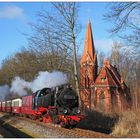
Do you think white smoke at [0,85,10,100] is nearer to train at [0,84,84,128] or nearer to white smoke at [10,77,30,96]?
white smoke at [10,77,30,96]

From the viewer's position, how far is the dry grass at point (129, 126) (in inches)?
776

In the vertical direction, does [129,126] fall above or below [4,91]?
below

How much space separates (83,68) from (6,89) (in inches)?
1224

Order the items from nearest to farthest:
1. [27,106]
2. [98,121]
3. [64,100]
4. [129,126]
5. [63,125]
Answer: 1. [129,126]
2. [63,125]
3. [64,100]
4. [98,121]
5. [27,106]

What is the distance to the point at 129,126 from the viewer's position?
2167 cm

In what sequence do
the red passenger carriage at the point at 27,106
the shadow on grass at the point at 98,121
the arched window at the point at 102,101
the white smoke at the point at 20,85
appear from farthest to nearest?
the white smoke at the point at 20,85 < the arched window at the point at 102,101 < the red passenger carriage at the point at 27,106 < the shadow on grass at the point at 98,121

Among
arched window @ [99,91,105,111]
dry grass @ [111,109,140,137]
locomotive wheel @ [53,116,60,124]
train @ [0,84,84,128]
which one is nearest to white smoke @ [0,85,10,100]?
arched window @ [99,91,105,111]

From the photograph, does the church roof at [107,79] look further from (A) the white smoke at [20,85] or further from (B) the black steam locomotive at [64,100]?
(B) the black steam locomotive at [64,100]

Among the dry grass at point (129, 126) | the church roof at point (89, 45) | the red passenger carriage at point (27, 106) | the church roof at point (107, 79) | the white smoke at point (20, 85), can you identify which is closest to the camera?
the dry grass at point (129, 126)

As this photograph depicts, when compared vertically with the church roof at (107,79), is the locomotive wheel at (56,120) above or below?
below

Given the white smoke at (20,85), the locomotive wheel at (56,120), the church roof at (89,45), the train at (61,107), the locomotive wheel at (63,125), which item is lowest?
the locomotive wheel at (63,125)

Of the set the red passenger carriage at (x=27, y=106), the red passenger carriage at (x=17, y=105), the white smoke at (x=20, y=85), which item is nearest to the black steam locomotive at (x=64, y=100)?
the red passenger carriage at (x=27, y=106)

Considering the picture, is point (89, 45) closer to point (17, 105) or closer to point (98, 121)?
point (17, 105)

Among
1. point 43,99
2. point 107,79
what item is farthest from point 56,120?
point 107,79
